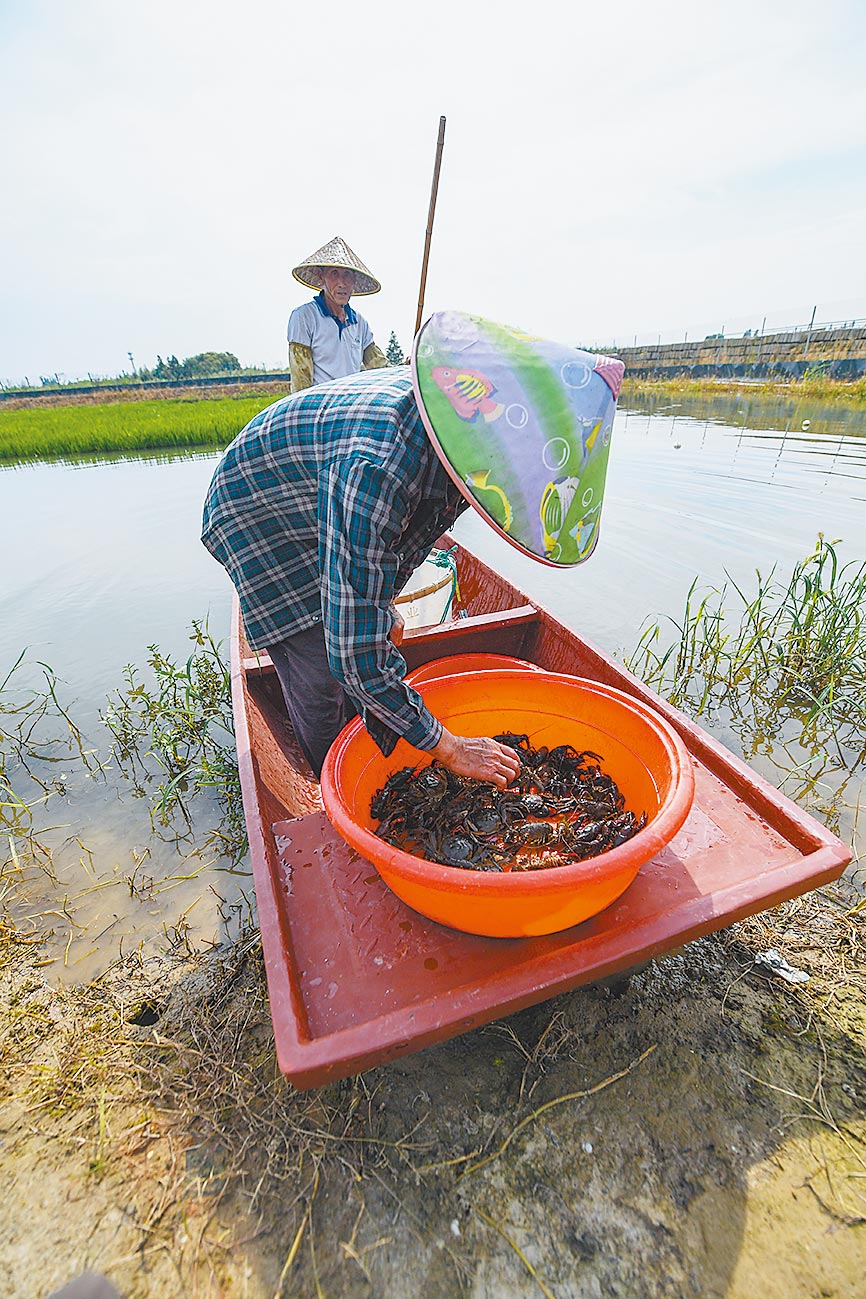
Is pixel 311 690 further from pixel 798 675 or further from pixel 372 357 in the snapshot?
pixel 372 357

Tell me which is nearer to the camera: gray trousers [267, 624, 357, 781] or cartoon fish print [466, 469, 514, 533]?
cartoon fish print [466, 469, 514, 533]

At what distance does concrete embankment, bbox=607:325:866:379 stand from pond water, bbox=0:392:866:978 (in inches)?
374

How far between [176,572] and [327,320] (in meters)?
3.36

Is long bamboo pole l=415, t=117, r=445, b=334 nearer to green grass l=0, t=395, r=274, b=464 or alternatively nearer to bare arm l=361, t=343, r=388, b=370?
bare arm l=361, t=343, r=388, b=370

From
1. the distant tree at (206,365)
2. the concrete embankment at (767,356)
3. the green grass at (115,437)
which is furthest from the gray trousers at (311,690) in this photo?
the distant tree at (206,365)

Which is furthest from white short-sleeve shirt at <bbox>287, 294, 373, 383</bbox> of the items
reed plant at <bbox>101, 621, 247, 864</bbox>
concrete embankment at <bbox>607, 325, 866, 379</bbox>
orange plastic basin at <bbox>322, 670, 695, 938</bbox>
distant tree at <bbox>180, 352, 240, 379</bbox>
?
distant tree at <bbox>180, 352, 240, 379</bbox>

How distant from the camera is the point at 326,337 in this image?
3.93 m

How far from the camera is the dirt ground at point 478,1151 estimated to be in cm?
119

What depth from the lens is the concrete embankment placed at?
18.2 metres

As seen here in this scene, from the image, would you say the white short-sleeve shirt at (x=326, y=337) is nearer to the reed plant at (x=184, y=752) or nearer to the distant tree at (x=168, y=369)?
the reed plant at (x=184, y=752)

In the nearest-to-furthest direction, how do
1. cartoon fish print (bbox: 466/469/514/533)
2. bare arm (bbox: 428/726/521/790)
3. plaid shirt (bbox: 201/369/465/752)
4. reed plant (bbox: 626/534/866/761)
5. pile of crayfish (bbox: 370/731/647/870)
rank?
1. cartoon fish print (bbox: 466/469/514/533)
2. plaid shirt (bbox: 201/369/465/752)
3. bare arm (bbox: 428/726/521/790)
4. pile of crayfish (bbox: 370/731/647/870)
5. reed plant (bbox: 626/534/866/761)

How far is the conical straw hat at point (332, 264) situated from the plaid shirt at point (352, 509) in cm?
282

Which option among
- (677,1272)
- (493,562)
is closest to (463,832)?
(677,1272)

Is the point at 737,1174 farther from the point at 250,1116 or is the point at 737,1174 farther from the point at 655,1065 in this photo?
the point at 250,1116
